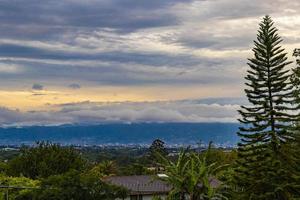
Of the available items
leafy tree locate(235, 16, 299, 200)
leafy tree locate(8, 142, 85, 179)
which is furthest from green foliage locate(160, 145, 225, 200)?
leafy tree locate(8, 142, 85, 179)

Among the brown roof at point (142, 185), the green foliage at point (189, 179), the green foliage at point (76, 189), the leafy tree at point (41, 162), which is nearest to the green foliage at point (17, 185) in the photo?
the green foliage at point (76, 189)

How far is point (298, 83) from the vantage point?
1601 inches

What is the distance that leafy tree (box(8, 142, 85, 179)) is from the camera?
197 feet

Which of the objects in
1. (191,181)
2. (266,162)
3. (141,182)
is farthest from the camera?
(141,182)

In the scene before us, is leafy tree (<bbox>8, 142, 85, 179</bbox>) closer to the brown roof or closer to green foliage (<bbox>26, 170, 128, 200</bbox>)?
the brown roof

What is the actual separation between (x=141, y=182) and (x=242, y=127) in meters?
21.4

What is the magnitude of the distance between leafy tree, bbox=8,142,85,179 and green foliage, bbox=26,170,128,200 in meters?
16.5

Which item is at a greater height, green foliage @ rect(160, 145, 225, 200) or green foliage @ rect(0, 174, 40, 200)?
green foliage @ rect(160, 145, 225, 200)

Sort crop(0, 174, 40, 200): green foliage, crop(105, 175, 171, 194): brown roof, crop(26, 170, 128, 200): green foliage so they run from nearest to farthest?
crop(26, 170, 128, 200): green foliage, crop(0, 174, 40, 200): green foliage, crop(105, 175, 171, 194): brown roof

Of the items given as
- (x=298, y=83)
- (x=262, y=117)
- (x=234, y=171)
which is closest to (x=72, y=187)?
(x=234, y=171)

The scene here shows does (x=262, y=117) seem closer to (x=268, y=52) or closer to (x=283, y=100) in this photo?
(x=283, y=100)

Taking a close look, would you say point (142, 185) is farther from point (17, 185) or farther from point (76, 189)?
point (76, 189)

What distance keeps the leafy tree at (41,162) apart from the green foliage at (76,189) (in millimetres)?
16498

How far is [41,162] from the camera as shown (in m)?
60.1
